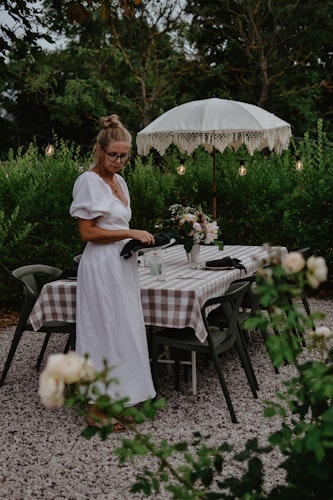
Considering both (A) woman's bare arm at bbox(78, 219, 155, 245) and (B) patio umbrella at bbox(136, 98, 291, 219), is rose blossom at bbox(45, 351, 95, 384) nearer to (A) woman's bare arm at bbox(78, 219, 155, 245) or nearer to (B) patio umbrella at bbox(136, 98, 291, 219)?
(A) woman's bare arm at bbox(78, 219, 155, 245)

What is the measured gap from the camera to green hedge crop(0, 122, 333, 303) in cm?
870

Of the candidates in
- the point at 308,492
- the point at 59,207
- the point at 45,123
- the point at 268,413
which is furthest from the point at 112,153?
the point at 45,123

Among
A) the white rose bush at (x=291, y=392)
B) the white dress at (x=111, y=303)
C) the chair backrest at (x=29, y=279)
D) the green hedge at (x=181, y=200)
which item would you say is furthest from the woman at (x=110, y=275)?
the green hedge at (x=181, y=200)

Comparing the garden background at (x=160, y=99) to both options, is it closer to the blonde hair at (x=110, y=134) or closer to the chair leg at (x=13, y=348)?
the blonde hair at (x=110, y=134)

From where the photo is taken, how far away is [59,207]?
348 inches

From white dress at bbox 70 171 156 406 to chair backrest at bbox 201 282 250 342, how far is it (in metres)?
0.51

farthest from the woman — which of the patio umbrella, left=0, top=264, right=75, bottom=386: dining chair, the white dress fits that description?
the patio umbrella

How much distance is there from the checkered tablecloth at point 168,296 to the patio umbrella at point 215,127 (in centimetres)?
196

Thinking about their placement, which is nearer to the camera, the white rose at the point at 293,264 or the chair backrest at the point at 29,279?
the white rose at the point at 293,264

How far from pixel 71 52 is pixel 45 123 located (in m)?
7.86

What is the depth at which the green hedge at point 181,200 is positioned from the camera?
8703mm

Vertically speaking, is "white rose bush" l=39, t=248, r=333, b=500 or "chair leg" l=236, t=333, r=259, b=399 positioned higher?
"white rose bush" l=39, t=248, r=333, b=500

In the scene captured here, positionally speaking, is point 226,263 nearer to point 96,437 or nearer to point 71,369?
point 96,437

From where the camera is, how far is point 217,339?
200 inches
